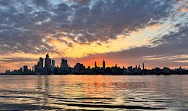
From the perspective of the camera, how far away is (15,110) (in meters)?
28.0

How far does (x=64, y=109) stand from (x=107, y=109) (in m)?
6.89

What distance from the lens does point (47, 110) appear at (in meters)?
27.5

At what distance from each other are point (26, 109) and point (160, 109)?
21767mm

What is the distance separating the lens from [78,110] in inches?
1078

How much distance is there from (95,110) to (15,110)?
42.0ft

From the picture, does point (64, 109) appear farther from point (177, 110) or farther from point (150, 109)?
point (177, 110)

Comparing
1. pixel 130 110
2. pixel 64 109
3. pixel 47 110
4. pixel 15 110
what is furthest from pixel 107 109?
pixel 15 110

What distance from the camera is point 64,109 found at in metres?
28.0

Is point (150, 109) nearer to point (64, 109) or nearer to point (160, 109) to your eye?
point (160, 109)

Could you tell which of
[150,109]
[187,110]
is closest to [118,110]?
[150,109]

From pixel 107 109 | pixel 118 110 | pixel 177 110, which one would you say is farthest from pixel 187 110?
pixel 107 109

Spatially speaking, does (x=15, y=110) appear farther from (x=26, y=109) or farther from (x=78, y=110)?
(x=78, y=110)

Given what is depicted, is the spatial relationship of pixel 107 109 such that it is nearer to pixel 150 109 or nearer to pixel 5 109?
pixel 150 109

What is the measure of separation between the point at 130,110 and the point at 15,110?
18273mm
